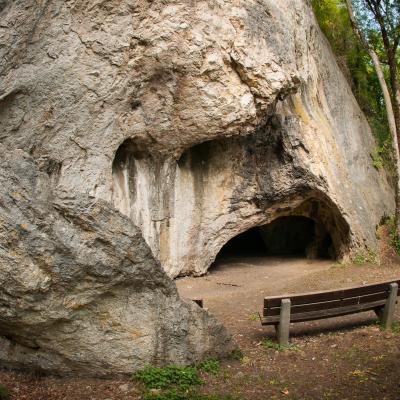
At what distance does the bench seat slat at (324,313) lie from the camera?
6441 mm

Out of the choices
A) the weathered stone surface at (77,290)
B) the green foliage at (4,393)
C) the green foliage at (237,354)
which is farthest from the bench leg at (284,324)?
the green foliage at (4,393)

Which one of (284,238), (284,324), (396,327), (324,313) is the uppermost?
(284,238)

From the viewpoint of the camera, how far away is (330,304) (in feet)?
22.1

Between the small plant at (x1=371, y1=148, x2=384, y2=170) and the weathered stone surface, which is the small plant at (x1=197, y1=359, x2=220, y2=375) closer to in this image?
the weathered stone surface

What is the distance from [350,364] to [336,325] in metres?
1.38

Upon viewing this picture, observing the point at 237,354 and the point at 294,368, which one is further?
the point at 237,354

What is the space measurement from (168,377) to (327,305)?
2.60 metres

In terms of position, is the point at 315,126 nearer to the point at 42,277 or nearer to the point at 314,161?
the point at 314,161

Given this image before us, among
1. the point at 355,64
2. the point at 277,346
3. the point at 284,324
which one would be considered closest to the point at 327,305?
the point at 284,324

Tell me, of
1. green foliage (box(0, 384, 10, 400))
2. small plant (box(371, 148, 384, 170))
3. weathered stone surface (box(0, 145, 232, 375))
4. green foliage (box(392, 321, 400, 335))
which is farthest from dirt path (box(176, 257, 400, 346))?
small plant (box(371, 148, 384, 170))

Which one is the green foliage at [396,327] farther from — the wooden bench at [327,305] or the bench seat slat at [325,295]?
the bench seat slat at [325,295]

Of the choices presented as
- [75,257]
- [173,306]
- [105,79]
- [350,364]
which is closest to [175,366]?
[173,306]

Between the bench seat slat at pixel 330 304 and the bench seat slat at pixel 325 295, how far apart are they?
0.05 metres

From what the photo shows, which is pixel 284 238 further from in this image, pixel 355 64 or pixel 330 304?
pixel 330 304
